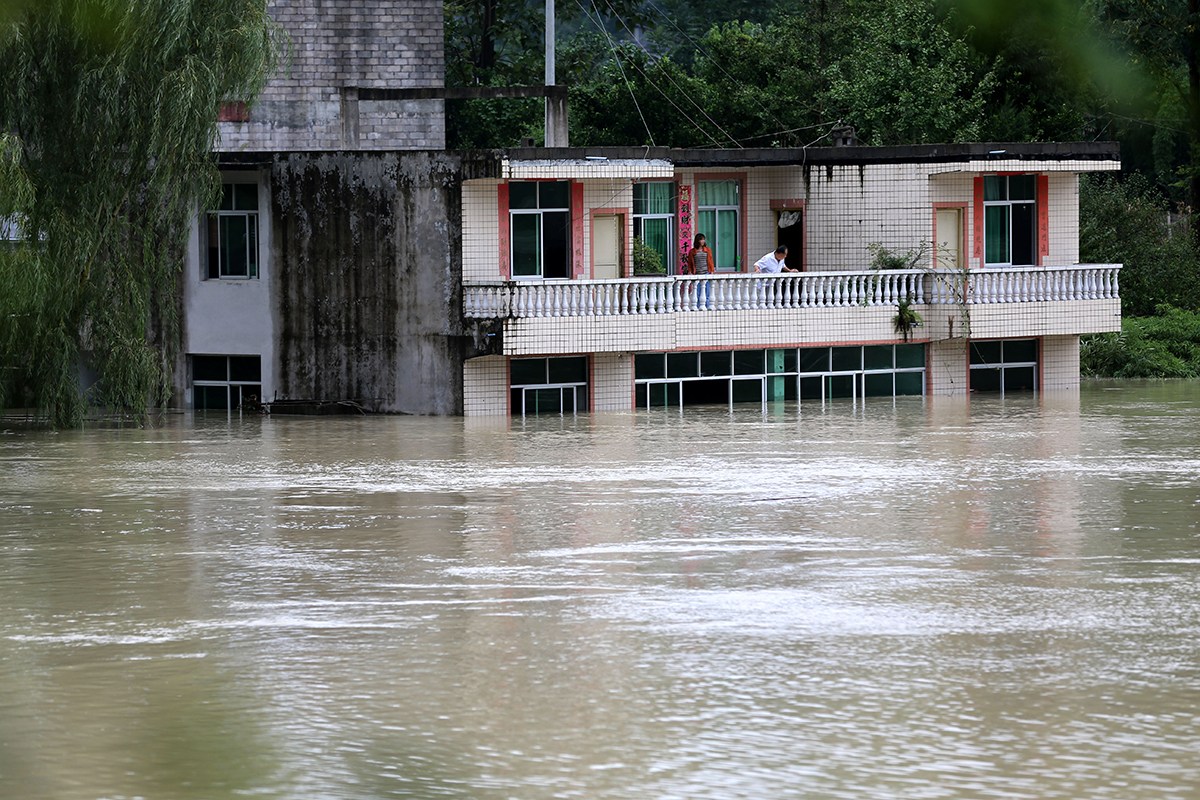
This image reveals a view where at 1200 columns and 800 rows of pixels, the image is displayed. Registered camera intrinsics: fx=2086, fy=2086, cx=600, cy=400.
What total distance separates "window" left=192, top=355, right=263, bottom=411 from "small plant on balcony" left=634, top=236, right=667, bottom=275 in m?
6.99

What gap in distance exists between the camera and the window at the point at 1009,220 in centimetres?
3862

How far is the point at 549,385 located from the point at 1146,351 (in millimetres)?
15852

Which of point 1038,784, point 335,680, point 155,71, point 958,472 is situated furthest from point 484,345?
point 1038,784

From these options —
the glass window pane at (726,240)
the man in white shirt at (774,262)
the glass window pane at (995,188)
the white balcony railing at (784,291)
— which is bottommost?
the white balcony railing at (784,291)

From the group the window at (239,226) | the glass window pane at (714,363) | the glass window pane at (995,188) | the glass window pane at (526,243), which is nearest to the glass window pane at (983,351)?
the glass window pane at (995,188)

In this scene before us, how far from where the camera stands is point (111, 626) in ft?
48.3

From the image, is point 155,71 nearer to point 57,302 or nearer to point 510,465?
point 57,302

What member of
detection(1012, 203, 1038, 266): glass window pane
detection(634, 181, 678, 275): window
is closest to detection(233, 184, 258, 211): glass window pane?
detection(634, 181, 678, 275): window

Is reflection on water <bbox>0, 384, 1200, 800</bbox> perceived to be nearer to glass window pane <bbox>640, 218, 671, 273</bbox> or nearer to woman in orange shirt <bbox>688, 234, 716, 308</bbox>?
woman in orange shirt <bbox>688, 234, 716, 308</bbox>

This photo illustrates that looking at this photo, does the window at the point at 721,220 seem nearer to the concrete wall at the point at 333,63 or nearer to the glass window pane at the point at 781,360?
the glass window pane at the point at 781,360

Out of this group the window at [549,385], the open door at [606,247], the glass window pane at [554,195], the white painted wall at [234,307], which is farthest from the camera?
the open door at [606,247]

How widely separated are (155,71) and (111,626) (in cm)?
1668

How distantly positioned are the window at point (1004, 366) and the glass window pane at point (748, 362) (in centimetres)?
442

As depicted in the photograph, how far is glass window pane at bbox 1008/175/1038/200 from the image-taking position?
38750 mm
